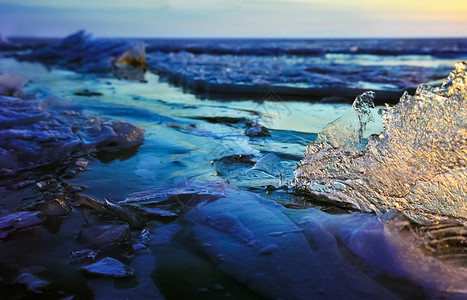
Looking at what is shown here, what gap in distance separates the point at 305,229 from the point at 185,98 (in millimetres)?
3833

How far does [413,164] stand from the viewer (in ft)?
4.73

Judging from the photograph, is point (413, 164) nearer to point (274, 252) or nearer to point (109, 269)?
point (274, 252)

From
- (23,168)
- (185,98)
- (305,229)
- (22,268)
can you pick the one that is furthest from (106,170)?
(185,98)

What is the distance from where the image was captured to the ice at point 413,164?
1305 mm

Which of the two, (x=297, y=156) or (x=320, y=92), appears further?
(x=320, y=92)

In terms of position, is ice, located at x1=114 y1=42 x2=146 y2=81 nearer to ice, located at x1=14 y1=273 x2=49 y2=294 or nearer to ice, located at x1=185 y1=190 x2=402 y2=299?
ice, located at x1=185 y1=190 x2=402 y2=299

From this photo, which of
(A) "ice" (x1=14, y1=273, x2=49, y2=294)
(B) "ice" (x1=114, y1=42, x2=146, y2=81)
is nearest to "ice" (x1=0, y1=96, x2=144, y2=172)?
(A) "ice" (x1=14, y1=273, x2=49, y2=294)

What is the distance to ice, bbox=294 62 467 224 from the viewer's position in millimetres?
1305

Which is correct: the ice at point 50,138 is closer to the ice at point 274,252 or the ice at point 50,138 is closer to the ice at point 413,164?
the ice at point 274,252

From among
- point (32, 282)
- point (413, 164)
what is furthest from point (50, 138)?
point (413, 164)

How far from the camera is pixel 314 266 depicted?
1.12m

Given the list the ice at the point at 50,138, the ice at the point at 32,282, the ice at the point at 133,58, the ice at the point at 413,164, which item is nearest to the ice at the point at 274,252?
the ice at the point at 413,164

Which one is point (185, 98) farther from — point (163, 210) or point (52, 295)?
point (52, 295)

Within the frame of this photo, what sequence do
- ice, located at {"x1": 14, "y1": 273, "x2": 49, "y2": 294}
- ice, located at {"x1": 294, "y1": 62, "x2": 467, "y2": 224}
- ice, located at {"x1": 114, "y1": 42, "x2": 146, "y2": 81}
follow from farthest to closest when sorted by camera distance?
ice, located at {"x1": 114, "y1": 42, "x2": 146, "y2": 81} < ice, located at {"x1": 294, "y1": 62, "x2": 467, "y2": 224} < ice, located at {"x1": 14, "y1": 273, "x2": 49, "y2": 294}
